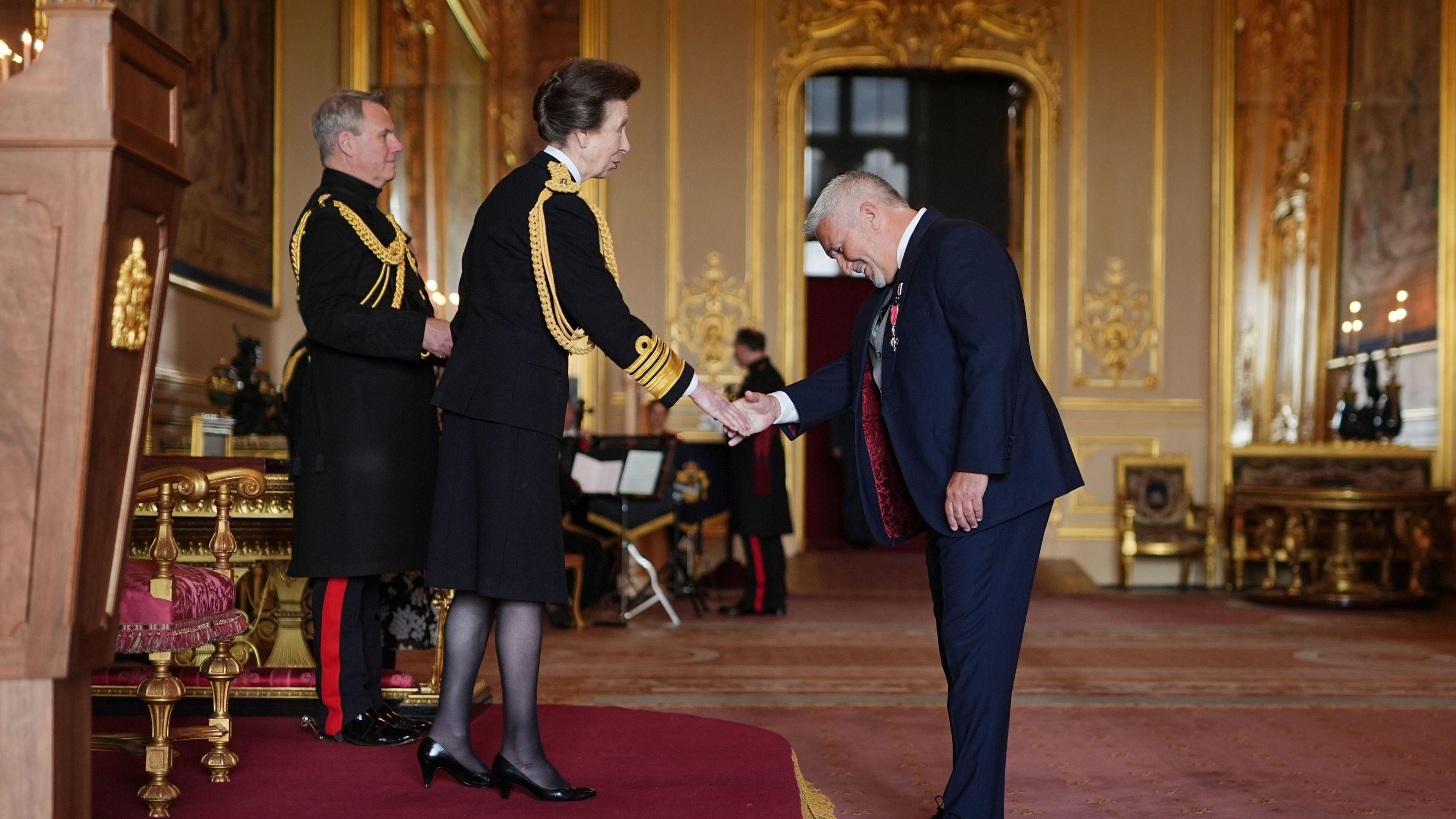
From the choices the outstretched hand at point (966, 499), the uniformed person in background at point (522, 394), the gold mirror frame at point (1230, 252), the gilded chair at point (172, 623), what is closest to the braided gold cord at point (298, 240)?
the gilded chair at point (172, 623)

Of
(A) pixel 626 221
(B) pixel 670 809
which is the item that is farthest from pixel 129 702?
(A) pixel 626 221

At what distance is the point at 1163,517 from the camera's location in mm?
9133

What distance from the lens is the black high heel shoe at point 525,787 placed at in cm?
271

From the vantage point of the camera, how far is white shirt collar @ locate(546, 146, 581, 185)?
2752mm

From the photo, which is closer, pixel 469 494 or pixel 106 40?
pixel 106 40

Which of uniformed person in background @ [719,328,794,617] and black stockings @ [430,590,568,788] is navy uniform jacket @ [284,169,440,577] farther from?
uniformed person in background @ [719,328,794,617]

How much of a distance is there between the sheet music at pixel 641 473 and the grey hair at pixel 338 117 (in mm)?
3531

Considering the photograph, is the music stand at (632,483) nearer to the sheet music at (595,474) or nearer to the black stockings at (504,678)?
the sheet music at (595,474)

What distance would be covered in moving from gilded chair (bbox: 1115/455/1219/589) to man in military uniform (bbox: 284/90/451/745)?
6.74 m

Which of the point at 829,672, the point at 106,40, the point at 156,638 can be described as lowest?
the point at 829,672

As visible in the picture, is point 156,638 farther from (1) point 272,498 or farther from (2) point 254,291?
(2) point 254,291

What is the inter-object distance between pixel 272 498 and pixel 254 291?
3352 millimetres

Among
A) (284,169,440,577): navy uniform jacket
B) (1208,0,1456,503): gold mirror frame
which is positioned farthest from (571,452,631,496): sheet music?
(1208,0,1456,503): gold mirror frame

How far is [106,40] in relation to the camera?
182 centimetres
